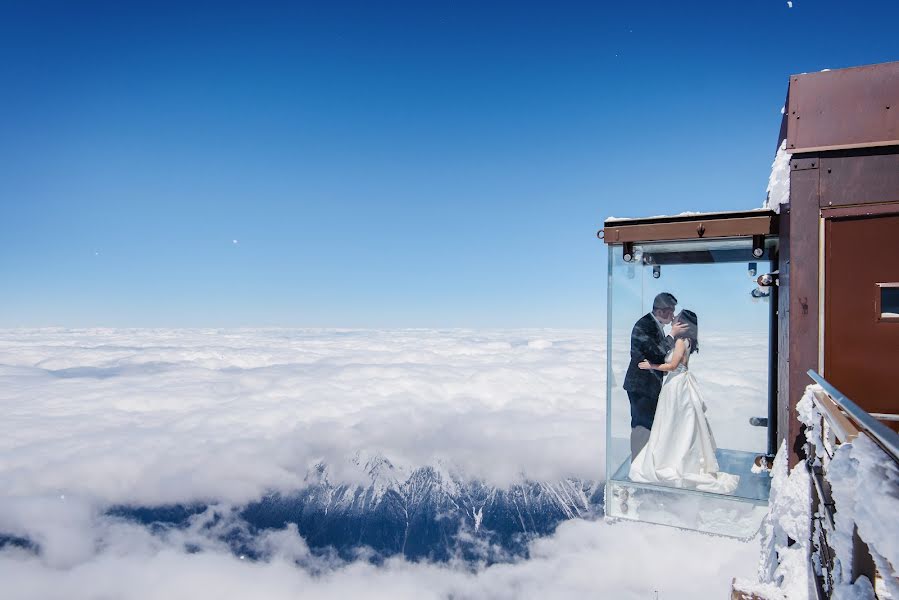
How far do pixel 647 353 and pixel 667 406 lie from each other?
0.76 metres

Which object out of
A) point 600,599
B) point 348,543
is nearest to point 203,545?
point 348,543

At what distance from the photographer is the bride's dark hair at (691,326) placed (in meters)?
6.08

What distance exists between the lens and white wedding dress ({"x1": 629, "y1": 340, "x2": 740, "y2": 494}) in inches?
234

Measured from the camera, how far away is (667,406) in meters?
6.10

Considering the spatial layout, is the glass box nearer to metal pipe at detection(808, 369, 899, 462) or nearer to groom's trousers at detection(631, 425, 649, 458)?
groom's trousers at detection(631, 425, 649, 458)

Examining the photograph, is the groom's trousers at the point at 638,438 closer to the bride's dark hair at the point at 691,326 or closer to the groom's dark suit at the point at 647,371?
the groom's dark suit at the point at 647,371

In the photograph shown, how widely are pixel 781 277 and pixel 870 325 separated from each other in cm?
100

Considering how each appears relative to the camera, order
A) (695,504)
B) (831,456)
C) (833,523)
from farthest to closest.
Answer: (695,504), (831,456), (833,523)

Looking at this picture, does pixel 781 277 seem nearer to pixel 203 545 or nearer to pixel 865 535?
pixel 865 535

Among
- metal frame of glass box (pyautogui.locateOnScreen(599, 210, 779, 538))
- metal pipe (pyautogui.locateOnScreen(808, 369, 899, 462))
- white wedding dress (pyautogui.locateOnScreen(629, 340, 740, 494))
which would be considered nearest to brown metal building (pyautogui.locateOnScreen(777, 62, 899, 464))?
metal frame of glass box (pyautogui.locateOnScreen(599, 210, 779, 538))

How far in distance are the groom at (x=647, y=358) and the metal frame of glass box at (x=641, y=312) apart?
0.19 meters

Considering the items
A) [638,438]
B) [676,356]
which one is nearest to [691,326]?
[676,356]

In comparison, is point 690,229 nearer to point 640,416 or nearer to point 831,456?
point 640,416

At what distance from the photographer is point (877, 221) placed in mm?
4258
